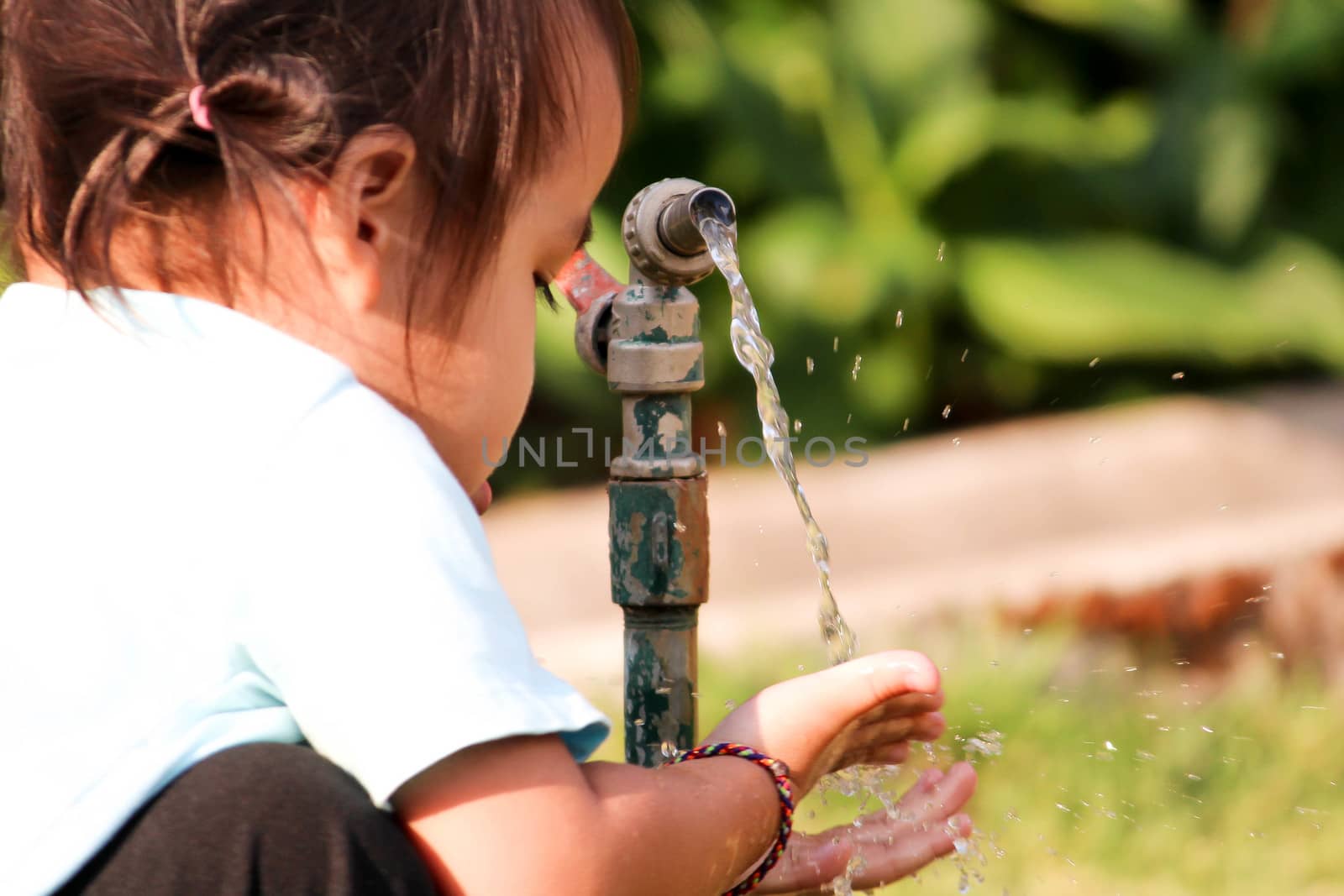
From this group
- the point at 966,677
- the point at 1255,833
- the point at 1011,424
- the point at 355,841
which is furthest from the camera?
the point at 1011,424

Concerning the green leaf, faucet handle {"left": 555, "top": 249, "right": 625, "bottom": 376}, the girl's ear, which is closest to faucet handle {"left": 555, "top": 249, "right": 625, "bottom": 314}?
faucet handle {"left": 555, "top": 249, "right": 625, "bottom": 376}

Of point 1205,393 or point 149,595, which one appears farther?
point 1205,393

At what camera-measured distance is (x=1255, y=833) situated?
2379 mm

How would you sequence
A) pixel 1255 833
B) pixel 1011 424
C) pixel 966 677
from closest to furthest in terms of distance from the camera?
pixel 1255 833, pixel 966 677, pixel 1011 424

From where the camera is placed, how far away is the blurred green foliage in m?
4.34

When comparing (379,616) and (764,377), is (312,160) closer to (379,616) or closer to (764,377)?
(379,616)

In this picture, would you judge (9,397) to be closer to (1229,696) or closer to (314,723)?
(314,723)

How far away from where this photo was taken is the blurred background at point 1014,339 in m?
3.09

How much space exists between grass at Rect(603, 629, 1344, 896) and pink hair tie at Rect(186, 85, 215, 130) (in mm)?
1426

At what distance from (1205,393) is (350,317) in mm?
3976

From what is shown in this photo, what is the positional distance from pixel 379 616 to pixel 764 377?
0.59 meters

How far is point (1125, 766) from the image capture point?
256 cm

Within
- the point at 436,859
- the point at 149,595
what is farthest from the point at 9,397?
the point at 436,859
